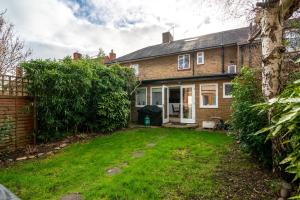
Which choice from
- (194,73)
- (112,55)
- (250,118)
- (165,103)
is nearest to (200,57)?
(194,73)

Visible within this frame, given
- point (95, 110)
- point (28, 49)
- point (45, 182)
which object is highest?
point (28, 49)

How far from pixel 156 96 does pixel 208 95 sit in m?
3.59

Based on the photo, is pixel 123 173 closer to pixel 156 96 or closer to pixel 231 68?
pixel 156 96

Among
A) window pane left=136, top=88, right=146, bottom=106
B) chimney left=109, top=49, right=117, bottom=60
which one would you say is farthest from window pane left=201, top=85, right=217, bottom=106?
chimney left=109, top=49, right=117, bottom=60

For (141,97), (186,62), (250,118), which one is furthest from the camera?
(186,62)

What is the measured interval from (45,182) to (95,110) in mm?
6283

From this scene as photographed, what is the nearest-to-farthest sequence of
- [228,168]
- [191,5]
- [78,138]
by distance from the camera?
[228,168]
[191,5]
[78,138]

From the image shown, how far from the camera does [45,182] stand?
455cm

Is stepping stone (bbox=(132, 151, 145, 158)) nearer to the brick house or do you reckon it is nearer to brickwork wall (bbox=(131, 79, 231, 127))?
the brick house

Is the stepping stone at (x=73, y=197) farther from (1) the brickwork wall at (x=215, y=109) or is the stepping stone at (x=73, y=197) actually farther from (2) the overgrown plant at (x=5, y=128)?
(1) the brickwork wall at (x=215, y=109)

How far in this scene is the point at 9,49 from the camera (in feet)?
44.4

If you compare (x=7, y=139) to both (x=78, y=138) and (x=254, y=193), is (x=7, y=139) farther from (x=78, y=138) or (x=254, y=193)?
(x=254, y=193)

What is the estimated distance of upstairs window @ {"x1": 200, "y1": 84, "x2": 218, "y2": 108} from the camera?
467 inches

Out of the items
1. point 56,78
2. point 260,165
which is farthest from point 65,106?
point 260,165
